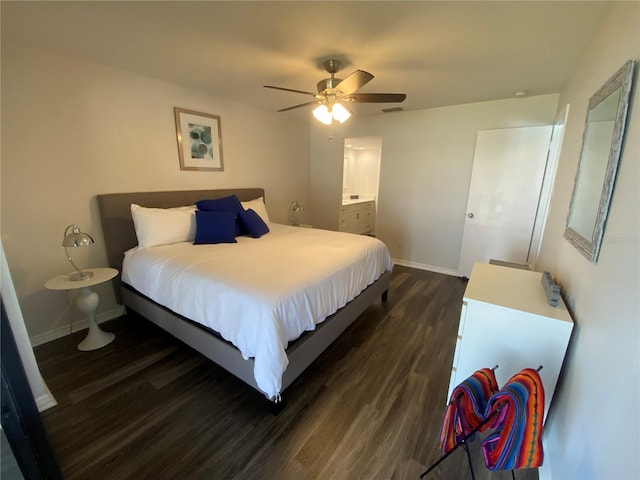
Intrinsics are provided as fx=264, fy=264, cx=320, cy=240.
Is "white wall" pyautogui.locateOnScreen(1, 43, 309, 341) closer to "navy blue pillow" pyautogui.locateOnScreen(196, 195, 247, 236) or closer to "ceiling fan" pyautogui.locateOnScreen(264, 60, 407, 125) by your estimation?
"navy blue pillow" pyautogui.locateOnScreen(196, 195, 247, 236)

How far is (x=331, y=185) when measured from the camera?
A: 4816mm

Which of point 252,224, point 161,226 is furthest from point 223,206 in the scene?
point 161,226

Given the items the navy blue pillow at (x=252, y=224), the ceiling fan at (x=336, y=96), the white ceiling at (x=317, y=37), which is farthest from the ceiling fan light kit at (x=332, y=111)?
the navy blue pillow at (x=252, y=224)

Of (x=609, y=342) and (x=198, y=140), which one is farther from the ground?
(x=198, y=140)

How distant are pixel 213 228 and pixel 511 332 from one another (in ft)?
8.19

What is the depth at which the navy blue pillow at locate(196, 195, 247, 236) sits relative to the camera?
9.51 ft

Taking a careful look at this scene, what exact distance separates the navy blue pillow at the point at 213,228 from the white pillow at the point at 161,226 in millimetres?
121

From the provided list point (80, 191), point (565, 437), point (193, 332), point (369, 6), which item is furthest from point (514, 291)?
point (80, 191)

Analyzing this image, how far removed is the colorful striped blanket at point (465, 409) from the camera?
3.75 feet

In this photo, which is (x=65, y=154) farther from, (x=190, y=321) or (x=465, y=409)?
(x=465, y=409)

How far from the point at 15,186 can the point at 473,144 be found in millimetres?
4664

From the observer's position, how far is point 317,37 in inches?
72.3

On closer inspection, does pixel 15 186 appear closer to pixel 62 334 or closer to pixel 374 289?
pixel 62 334

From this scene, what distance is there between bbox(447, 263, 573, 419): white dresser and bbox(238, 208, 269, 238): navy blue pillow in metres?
2.17
